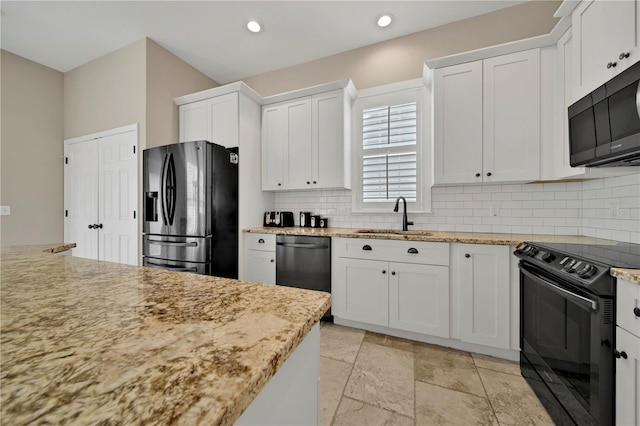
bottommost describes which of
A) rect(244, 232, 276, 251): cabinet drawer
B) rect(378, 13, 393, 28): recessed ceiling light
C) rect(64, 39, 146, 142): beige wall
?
rect(244, 232, 276, 251): cabinet drawer

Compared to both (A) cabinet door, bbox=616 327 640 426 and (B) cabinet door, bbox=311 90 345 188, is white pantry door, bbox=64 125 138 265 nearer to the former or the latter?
(B) cabinet door, bbox=311 90 345 188

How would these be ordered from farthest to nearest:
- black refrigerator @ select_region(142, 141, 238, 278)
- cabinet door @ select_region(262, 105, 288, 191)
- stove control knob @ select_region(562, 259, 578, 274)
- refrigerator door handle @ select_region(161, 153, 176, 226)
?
cabinet door @ select_region(262, 105, 288, 191)
refrigerator door handle @ select_region(161, 153, 176, 226)
black refrigerator @ select_region(142, 141, 238, 278)
stove control knob @ select_region(562, 259, 578, 274)

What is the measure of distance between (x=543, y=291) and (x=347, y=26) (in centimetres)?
293

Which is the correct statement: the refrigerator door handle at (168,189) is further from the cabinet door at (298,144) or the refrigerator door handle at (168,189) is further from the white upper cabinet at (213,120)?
the cabinet door at (298,144)

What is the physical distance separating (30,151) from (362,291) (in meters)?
4.42

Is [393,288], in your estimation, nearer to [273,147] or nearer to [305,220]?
[305,220]

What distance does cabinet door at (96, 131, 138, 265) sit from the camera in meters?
2.84

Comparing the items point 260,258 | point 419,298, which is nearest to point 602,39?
point 419,298

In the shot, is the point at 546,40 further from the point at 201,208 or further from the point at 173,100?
the point at 173,100

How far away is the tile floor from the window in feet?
4.69

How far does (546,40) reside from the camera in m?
2.01

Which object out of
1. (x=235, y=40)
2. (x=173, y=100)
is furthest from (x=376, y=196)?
(x=173, y=100)

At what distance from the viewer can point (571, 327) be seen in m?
1.23

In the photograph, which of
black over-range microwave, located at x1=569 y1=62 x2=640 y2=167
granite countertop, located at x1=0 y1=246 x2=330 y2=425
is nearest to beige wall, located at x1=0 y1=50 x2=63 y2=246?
granite countertop, located at x1=0 y1=246 x2=330 y2=425
